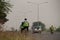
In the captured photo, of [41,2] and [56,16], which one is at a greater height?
[41,2]

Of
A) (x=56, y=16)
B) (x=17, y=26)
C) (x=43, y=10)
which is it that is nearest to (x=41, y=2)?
(x=43, y=10)

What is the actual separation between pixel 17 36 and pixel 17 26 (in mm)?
1699

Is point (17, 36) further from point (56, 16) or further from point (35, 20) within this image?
point (56, 16)

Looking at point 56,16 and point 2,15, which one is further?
point 56,16

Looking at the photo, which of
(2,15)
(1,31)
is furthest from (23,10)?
(1,31)

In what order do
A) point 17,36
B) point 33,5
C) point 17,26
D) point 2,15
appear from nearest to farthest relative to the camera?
point 17,36 → point 2,15 → point 17,26 → point 33,5

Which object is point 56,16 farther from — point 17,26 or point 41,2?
point 17,26

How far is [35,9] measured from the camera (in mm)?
3725

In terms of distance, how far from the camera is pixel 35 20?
12.0 ft

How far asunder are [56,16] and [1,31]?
7.05ft

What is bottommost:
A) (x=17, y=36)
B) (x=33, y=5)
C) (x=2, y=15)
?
(x=17, y=36)

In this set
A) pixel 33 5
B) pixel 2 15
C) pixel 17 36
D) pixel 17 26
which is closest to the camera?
pixel 17 36

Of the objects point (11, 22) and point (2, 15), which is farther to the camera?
point (11, 22)

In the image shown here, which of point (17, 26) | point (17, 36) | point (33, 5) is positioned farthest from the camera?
point (33, 5)
